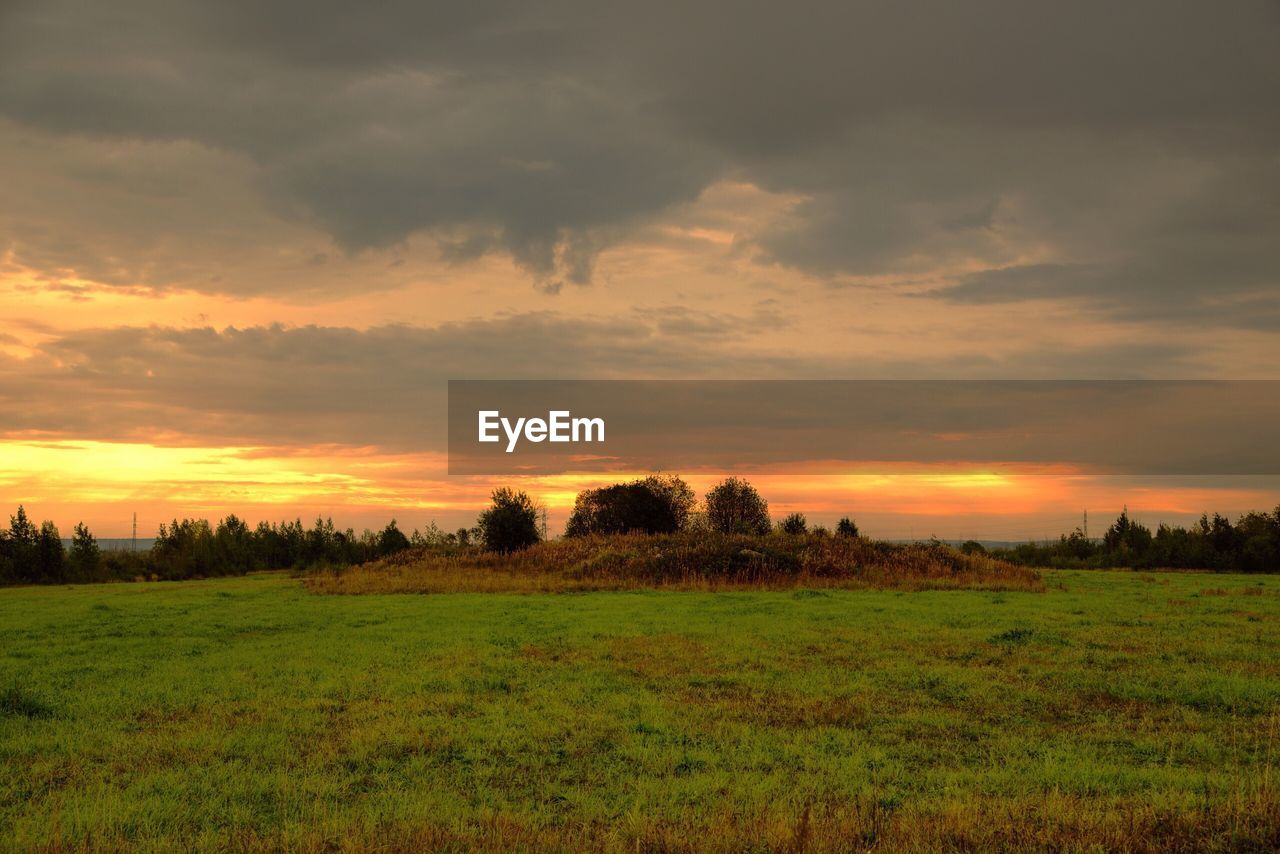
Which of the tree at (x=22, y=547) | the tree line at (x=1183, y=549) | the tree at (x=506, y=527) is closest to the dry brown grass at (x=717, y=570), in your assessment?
the tree at (x=506, y=527)

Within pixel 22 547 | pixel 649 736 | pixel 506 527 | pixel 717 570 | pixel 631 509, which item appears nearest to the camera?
pixel 649 736

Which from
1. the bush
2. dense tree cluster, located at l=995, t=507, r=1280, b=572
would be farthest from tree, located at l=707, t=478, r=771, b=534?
dense tree cluster, located at l=995, t=507, r=1280, b=572

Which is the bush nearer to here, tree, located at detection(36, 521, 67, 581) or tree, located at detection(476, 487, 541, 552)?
tree, located at detection(476, 487, 541, 552)

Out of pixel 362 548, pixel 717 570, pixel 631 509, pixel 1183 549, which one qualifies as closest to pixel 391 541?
pixel 362 548

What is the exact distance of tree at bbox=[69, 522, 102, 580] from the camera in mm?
87425

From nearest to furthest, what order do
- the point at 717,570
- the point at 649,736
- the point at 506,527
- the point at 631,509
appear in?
the point at 649,736 → the point at 717,570 → the point at 506,527 → the point at 631,509

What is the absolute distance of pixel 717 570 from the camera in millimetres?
44875

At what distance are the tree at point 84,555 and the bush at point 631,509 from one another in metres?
54.5

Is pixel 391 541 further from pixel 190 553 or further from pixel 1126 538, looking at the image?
pixel 1126 538

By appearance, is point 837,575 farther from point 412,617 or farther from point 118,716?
point 118,716

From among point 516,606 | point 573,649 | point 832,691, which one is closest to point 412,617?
point 516,606

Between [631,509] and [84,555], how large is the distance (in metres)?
62.7

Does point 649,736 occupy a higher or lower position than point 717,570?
higher

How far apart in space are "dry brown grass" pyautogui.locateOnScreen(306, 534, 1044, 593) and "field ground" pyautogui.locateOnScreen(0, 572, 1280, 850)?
1694 centimetres
